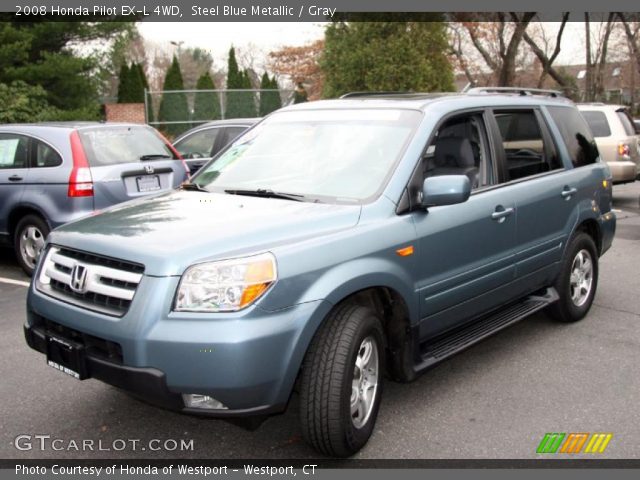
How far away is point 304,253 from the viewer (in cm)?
320

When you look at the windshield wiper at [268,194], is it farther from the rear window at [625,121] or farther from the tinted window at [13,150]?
the rear window at [625,121]

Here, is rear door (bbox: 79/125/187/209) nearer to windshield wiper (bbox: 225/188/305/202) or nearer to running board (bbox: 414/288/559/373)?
windshield wiper (bbox: 225/188/305/202)

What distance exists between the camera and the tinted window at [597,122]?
1266 centimetres

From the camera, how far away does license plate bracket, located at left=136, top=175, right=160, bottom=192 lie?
7555 millimetres

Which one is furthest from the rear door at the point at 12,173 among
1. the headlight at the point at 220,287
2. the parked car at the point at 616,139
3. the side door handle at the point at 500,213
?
the parked car at the point at 616,139

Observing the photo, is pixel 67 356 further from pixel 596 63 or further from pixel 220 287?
pixel 596 63

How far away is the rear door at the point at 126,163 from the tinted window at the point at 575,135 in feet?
13.7

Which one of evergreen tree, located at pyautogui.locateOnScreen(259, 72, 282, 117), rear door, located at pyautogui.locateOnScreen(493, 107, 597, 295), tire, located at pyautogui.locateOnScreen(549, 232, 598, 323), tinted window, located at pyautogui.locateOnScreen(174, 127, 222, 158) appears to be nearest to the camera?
rear door, located at pyautogui.locateOnScreen(493, 107, 597, 295)

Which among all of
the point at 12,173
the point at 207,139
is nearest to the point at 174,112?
the point at 207,139

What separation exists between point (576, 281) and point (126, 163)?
4.82 m

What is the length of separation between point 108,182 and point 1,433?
12.8ft


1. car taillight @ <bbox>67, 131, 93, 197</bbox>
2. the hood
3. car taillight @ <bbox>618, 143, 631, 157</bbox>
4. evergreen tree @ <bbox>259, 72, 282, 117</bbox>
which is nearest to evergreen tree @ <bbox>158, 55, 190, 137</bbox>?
evergreen tree @ <bbox>259, 72, 282, 117</bbox>

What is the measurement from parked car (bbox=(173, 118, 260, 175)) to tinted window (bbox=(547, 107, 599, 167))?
5.36 metres

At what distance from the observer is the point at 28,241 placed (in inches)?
297
